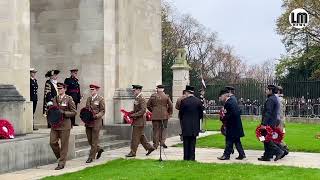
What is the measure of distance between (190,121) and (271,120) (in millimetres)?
2257

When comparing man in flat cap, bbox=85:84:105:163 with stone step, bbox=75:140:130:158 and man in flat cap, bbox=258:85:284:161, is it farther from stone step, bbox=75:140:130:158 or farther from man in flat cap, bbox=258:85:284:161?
man in flat cap, bbox=258:85:284:161

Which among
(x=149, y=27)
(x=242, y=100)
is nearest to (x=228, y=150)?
(x=149, y=27)

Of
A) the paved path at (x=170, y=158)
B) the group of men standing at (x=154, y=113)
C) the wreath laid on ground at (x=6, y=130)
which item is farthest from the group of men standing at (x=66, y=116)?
the group of men standing at (x=154, y=113)

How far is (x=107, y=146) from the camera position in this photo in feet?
57.7

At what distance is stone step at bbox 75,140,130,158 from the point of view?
52.1 ft

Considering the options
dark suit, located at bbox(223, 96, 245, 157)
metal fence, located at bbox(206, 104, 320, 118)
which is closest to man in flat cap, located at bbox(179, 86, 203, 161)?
dark suit, located at bbox(223, 96, 245, 157)

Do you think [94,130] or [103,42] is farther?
[103,42]

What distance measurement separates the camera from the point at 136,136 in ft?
51.5

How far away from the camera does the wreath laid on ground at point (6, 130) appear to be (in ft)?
43.0

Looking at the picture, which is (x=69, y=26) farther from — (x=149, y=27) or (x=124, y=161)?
(x=124, y=161)

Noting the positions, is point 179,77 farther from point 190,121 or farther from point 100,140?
point 190,121

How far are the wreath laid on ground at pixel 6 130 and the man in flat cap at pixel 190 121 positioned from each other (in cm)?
407

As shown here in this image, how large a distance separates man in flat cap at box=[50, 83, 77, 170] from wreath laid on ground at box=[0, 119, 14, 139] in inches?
36.3

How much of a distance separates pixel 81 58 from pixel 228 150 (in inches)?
311
